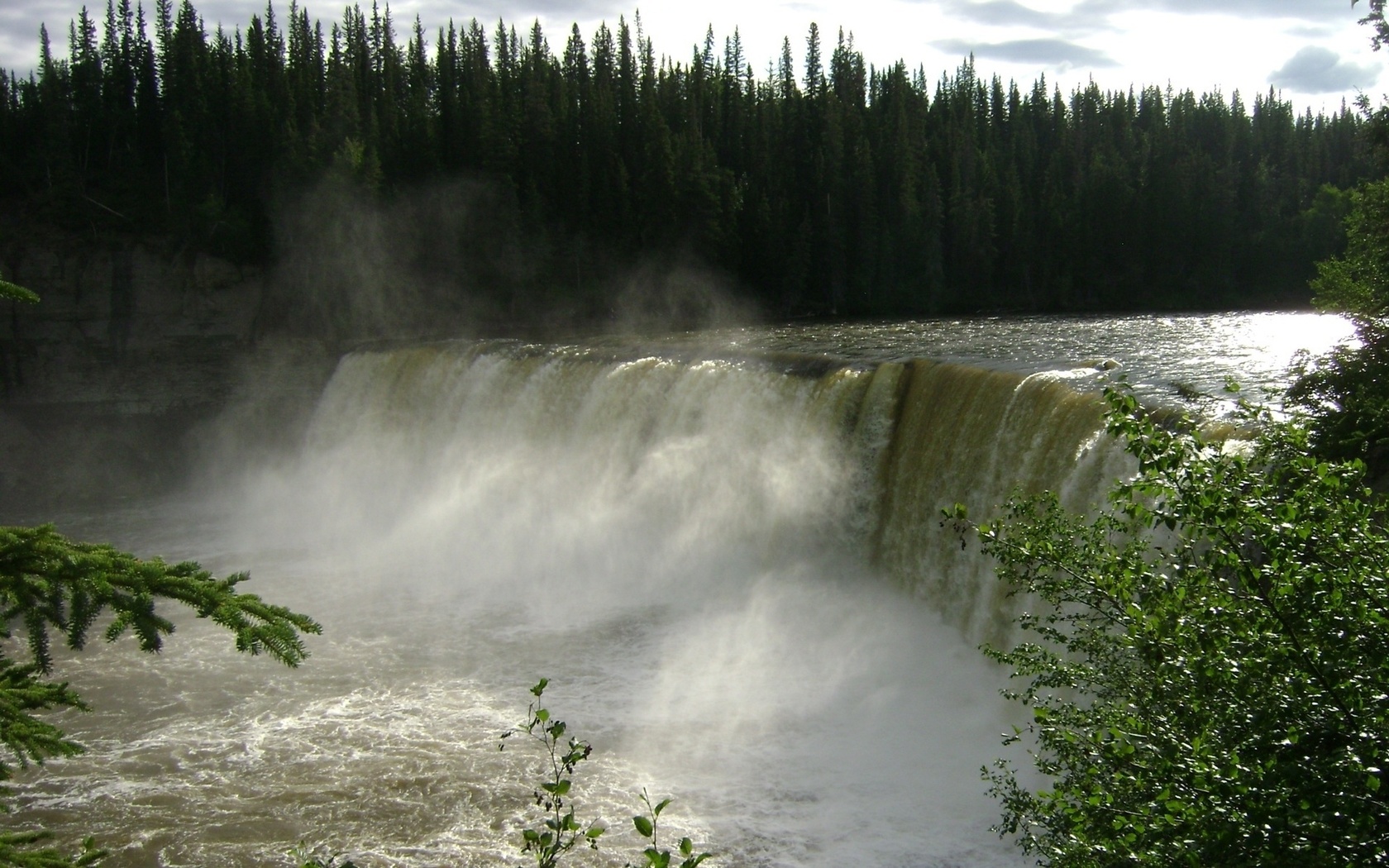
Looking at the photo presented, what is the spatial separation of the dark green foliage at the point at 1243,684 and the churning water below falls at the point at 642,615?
5.69m

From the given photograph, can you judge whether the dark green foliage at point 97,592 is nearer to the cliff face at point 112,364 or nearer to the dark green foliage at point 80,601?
the dark green foliage at point 80,601

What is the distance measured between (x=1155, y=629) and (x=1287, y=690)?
526mm

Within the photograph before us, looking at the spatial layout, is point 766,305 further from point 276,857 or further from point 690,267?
point 276,857

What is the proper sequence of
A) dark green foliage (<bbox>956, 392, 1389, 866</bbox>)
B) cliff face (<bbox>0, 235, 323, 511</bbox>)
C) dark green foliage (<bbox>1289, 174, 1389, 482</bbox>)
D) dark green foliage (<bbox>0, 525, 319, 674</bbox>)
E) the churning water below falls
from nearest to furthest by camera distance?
dark green foliage (<bbox>0, 525, 319, 674</bbox>)
dark green foliage (<bbox>956, 392, 1389, 866</bbox>)
dark green foliage (<bbox>1289, 174, 1389, 482</bbox>)
the churning water below falls
cliff face (<bbox>0, 235, 323, 511</bbox>)

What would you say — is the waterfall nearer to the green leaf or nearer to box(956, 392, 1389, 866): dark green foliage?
box(956, 392, 1389, 866): dark green foliage

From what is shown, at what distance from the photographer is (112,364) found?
35.0 meters

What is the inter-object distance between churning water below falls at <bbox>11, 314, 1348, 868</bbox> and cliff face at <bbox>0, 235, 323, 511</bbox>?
6.74m

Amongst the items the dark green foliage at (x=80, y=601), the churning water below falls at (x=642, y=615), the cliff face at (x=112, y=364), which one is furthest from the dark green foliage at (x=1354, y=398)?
the cliff face at (x=112, y=364)

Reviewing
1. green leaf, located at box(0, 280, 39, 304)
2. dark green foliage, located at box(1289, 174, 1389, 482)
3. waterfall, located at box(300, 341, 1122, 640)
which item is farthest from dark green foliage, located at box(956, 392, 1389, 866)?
waterfall, located at box(300, 341, 1122, 640)

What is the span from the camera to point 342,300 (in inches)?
1620

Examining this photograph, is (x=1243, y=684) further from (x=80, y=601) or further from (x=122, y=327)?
(x=122, y=327)

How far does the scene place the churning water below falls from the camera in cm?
1102

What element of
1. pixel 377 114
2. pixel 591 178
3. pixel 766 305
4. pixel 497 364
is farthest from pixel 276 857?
pixel 377 114

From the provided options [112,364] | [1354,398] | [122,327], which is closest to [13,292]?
[1354,398]
